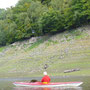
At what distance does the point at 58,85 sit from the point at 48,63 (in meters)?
26.8

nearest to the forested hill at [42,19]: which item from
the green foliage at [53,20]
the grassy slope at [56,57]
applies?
the green foliage at [53,20]

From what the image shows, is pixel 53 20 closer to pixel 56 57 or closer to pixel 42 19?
pixel 42 19

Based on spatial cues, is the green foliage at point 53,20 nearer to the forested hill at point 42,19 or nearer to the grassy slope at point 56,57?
the forested hill at point 42,19

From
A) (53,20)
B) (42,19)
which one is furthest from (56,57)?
(42,19)

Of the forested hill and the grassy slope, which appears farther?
the forested hill

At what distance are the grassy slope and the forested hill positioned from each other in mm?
4307

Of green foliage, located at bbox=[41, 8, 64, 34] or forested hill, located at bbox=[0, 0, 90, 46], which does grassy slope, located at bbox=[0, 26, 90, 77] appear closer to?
green foliage, located at bbox=[41, 8, 64, 34]

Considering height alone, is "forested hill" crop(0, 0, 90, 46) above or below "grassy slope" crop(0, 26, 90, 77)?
above

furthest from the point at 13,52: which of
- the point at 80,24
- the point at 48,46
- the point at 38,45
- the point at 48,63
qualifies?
the point at 48,63

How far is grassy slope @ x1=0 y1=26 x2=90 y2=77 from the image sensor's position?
5478 centimetres

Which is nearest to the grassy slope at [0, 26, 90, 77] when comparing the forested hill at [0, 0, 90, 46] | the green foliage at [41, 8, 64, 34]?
the green foliage at [41, 8, 64, 34]

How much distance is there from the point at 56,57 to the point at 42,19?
26.6 meters

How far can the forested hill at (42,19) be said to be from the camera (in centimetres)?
7988

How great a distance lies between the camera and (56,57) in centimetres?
6256
